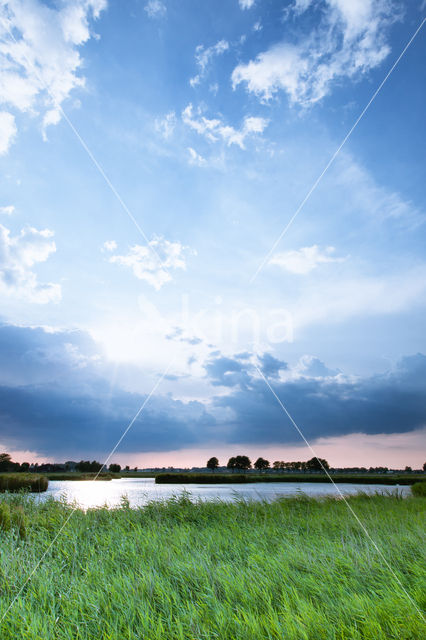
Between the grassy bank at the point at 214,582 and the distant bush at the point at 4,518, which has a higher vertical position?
the distant bush at the point at 4,518

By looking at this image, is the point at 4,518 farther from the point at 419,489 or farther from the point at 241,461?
the point at 241,461

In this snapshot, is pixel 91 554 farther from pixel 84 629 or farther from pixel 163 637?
pixel 163 637

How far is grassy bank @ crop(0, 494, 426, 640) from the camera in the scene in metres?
4.88

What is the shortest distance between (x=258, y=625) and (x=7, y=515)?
836 cm

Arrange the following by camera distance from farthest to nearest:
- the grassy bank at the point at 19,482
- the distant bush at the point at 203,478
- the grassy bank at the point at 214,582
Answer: the distant bush at the point at 203,478 < the grassy bank at the point at 19,482 < the grassy bank at the point at 214,582

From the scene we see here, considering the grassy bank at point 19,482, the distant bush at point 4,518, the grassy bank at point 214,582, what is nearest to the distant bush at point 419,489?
the grassy bank at point 214,582

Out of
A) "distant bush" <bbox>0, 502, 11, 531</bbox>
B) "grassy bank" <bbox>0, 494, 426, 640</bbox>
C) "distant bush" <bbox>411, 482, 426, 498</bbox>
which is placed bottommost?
"grassy bank" <bbox>0, 494, 426, 640</bbox>

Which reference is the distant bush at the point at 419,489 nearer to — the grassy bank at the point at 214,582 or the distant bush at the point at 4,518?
the grassy bank at the point at 214,582

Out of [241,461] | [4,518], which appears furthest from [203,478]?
[4,518]

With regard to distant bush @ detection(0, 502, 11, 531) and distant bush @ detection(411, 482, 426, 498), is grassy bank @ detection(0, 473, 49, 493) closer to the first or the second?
distant bush @ detection(0, 502, 11, 531)

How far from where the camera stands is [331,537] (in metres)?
9.41

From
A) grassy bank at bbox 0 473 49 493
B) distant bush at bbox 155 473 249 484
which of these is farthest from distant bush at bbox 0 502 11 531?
distant bush at bbox 155 473 249 484

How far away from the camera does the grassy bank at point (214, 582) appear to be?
4.88m

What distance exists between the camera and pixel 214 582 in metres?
6.21
